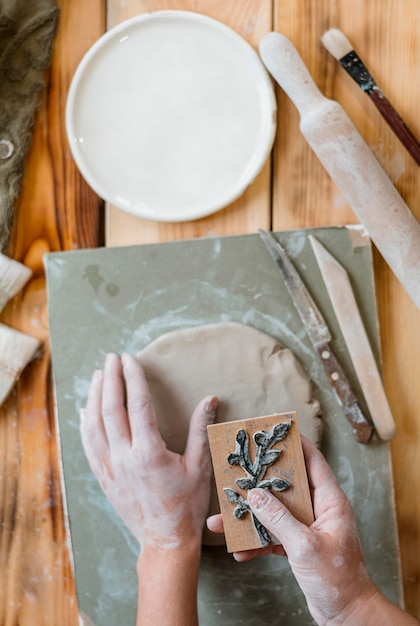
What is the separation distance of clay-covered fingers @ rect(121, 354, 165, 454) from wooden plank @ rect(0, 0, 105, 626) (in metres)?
0.17

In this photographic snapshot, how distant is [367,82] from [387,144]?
4.2 inches

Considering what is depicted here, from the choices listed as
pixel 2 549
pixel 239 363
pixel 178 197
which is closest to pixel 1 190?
pixel 178 197

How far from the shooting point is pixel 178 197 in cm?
106

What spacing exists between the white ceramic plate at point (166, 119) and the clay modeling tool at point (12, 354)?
280 mm

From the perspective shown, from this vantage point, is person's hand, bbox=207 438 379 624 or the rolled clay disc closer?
person's hand, bbox=207 438 379 624

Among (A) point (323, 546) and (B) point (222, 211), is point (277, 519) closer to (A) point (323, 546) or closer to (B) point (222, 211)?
(A) point (323, 546)

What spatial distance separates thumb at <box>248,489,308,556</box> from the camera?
77 cm

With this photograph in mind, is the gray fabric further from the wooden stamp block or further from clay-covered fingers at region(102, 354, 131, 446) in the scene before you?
the wooden stamp block

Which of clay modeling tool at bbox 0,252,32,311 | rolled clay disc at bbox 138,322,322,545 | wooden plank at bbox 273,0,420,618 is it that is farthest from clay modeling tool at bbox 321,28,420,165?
clay modeling tool at bbox 0,252,32,311

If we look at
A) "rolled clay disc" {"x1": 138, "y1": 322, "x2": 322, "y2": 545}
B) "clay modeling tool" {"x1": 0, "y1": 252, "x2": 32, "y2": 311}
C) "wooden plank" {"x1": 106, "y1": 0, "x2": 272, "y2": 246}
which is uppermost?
"wooden plank" {"x1": 106, "y1": 0, "x2": 272, "y2": 246}

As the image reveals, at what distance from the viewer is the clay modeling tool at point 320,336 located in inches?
40.8

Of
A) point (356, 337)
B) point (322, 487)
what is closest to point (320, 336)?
point (356, 337)

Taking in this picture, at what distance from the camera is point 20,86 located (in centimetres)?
107

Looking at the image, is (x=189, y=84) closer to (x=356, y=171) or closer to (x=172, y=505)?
(x=356, y=171)
